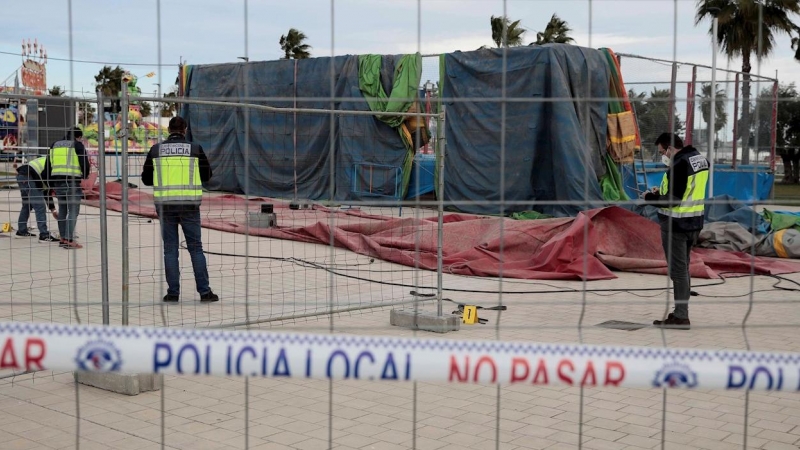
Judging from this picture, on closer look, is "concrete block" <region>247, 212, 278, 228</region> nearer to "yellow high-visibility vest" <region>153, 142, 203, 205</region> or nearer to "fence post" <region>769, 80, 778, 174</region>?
"yellow high-visibility vest" <region>153, 142, 203, 205</region>

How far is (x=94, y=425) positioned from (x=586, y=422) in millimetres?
2875

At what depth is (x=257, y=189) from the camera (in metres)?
9.59

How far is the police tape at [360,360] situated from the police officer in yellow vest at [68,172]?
6289 millimetres

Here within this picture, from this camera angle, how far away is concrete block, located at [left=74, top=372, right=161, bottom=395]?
5.71m

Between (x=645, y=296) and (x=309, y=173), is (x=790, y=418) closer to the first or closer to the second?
(x=645, y=296)

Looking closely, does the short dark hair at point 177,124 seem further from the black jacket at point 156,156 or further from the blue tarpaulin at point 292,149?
the blue tarpaulin at point 292,149

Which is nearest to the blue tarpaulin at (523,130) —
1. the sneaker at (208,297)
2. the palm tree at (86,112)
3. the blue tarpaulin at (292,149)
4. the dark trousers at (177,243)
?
the blue tarpaulin at (292,149)

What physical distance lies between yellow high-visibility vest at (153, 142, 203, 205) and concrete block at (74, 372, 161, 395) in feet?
8.25

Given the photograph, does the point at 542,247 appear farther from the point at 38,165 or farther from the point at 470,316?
the point at 38,165

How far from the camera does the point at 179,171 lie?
8234 mm

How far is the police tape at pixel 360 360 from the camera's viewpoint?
2.77m

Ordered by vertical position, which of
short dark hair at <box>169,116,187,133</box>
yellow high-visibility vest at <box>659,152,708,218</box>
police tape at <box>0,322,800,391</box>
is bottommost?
police tape at <box>0,322,800,391</box>

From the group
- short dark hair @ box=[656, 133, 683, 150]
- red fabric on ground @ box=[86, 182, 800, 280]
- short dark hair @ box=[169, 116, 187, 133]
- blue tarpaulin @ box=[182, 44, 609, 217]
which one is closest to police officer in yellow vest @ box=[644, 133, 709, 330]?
short dark hair @ box=[656, 133, 683, 150]

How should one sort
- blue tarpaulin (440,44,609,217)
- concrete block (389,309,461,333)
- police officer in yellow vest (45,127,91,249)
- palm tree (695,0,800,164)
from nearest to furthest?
1. palm tree (695,0,800,164)
2. concrete block (389,309,461,333)
3. police officer in yellow vest (45,127,91,249)
4. blue tarpaulin (440,44,609,217)
